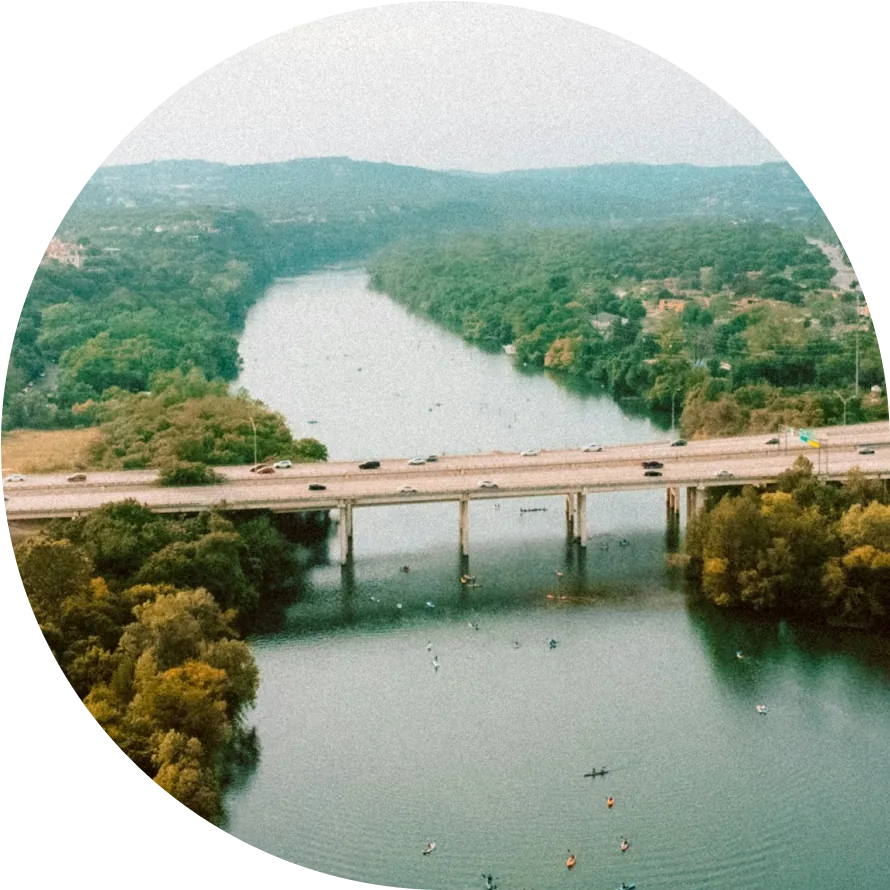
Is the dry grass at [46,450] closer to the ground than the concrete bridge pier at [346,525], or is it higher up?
higher up

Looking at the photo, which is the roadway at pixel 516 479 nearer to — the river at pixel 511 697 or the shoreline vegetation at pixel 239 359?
the shoreline vegetation at pixel 239 359

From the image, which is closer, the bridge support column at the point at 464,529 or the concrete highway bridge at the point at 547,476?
the concrete highway bridge at the point at 547,476

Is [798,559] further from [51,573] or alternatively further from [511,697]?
[51,573]

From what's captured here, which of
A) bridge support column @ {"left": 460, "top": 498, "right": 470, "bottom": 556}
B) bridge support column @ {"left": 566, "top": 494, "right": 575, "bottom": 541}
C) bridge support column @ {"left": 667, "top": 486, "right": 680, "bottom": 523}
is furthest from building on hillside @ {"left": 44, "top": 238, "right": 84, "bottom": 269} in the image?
bridge support column @ {"left": 667, "top": 486, "right": 680, "bottom": 523}

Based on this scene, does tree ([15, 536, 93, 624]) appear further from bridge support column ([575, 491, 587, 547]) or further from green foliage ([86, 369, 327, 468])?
bridge support column ([575, 491, 587, 547])

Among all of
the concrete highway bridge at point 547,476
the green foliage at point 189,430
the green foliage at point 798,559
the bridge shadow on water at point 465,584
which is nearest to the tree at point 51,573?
the green foliage at point 189,430
